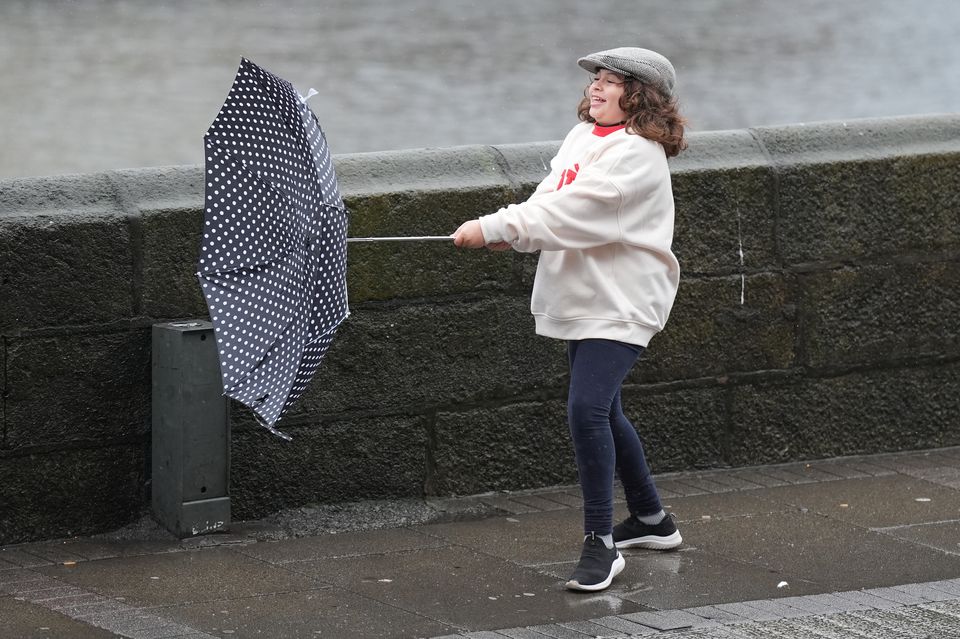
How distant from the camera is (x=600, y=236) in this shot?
4.96 metres

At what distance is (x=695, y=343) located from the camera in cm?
648

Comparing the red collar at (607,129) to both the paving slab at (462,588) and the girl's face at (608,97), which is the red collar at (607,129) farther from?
the paving slab at (462,588)

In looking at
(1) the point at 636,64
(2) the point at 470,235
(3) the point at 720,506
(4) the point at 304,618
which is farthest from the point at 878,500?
(4) the point at 304,618

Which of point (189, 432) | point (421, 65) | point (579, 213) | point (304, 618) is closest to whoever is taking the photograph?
point (304, 618)

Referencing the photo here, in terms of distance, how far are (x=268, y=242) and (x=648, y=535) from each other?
1625 millimetres

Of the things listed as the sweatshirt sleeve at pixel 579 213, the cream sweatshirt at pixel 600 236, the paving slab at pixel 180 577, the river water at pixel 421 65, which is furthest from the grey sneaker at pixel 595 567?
the river water at pixel 421 65

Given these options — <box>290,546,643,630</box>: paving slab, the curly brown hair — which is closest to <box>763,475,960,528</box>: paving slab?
<box>290,546,643,630</box>: paving slab

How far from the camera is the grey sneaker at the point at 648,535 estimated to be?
558cm

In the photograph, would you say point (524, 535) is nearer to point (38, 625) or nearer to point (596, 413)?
point (596, 413)

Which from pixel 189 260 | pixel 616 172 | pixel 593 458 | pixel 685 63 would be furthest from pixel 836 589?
pixel 685 63

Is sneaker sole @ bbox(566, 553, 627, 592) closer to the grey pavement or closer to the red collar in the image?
the grey pavement

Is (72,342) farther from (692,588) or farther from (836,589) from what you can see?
(836,589)

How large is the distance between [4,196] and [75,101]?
1758cm

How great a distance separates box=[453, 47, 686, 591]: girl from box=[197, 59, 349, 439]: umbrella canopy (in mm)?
436
